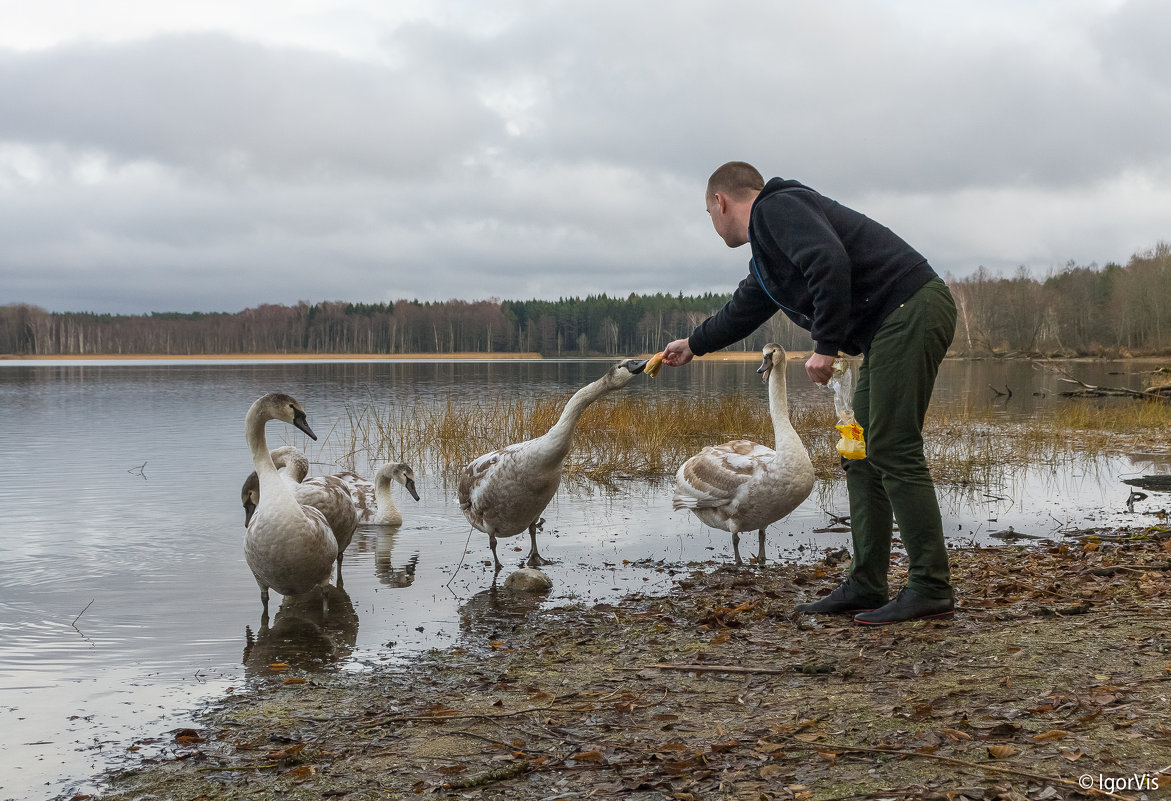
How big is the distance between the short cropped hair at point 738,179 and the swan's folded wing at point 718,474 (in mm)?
3652

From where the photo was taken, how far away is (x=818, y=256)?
5211 mm

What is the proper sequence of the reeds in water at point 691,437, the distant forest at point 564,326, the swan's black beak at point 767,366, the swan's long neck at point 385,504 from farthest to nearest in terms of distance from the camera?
the distant forest at point 564,326 → the reeds in water at point 691,437 → the swan's long neck at point 385,504 → the swan's black beak at point 767,366

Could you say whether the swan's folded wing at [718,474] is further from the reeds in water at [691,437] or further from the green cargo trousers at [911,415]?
the reeds in water at [691,437]

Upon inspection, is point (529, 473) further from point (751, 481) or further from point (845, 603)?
point (845, 603)

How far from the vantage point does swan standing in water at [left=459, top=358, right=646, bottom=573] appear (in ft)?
28.0

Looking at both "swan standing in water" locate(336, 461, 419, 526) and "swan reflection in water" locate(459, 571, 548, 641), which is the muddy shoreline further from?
"swan standing in water" locate(336, 461, 419, 526)

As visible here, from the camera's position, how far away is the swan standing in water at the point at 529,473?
8.55m

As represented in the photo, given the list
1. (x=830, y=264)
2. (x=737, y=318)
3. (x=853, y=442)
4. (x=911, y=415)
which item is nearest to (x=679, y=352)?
(x=737, y=318)

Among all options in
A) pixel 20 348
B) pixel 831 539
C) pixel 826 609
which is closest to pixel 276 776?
pixel 826 609

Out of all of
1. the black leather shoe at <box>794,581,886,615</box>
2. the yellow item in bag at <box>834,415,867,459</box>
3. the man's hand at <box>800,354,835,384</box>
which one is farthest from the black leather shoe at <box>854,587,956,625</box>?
the man's hand at <box>800,354,835,384</box>

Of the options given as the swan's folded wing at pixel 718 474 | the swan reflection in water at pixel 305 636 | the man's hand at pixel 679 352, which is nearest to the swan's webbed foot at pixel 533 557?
the swan's folded wing at pixel 718 474

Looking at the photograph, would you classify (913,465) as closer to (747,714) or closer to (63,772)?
(747,714)

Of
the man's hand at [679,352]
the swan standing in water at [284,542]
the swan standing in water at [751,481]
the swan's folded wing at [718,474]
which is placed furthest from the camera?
the swan's folded wing at [718,474]

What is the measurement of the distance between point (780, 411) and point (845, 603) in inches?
148
